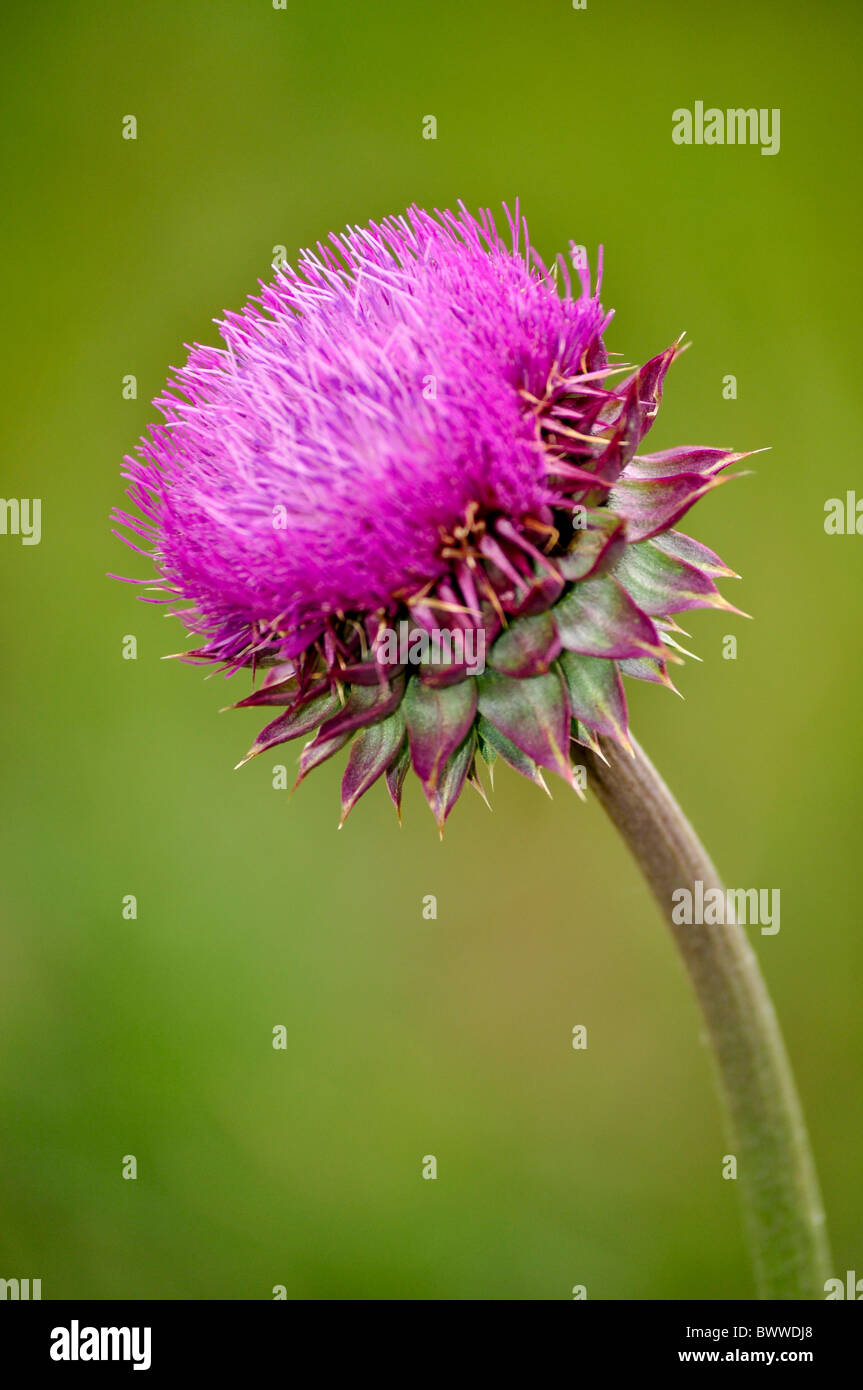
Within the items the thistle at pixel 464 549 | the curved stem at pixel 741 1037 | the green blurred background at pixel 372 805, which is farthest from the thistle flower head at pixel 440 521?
the green blurred background at pixel 372 805

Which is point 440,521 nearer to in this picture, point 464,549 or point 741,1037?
point 464,549

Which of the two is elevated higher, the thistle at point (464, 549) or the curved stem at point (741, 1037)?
the thistle at point (464, 549)

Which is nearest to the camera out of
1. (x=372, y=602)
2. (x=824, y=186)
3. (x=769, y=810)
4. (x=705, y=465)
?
(x=372, y=602)

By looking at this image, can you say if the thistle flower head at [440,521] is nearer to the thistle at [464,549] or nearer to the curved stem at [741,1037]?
the thistle at [464,549]

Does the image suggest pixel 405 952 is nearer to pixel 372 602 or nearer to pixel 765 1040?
pixel 765 1040

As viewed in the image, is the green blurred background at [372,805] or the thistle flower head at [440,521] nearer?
the thistle flower head at [440,521]

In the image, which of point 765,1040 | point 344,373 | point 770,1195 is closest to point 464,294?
point 344,373
